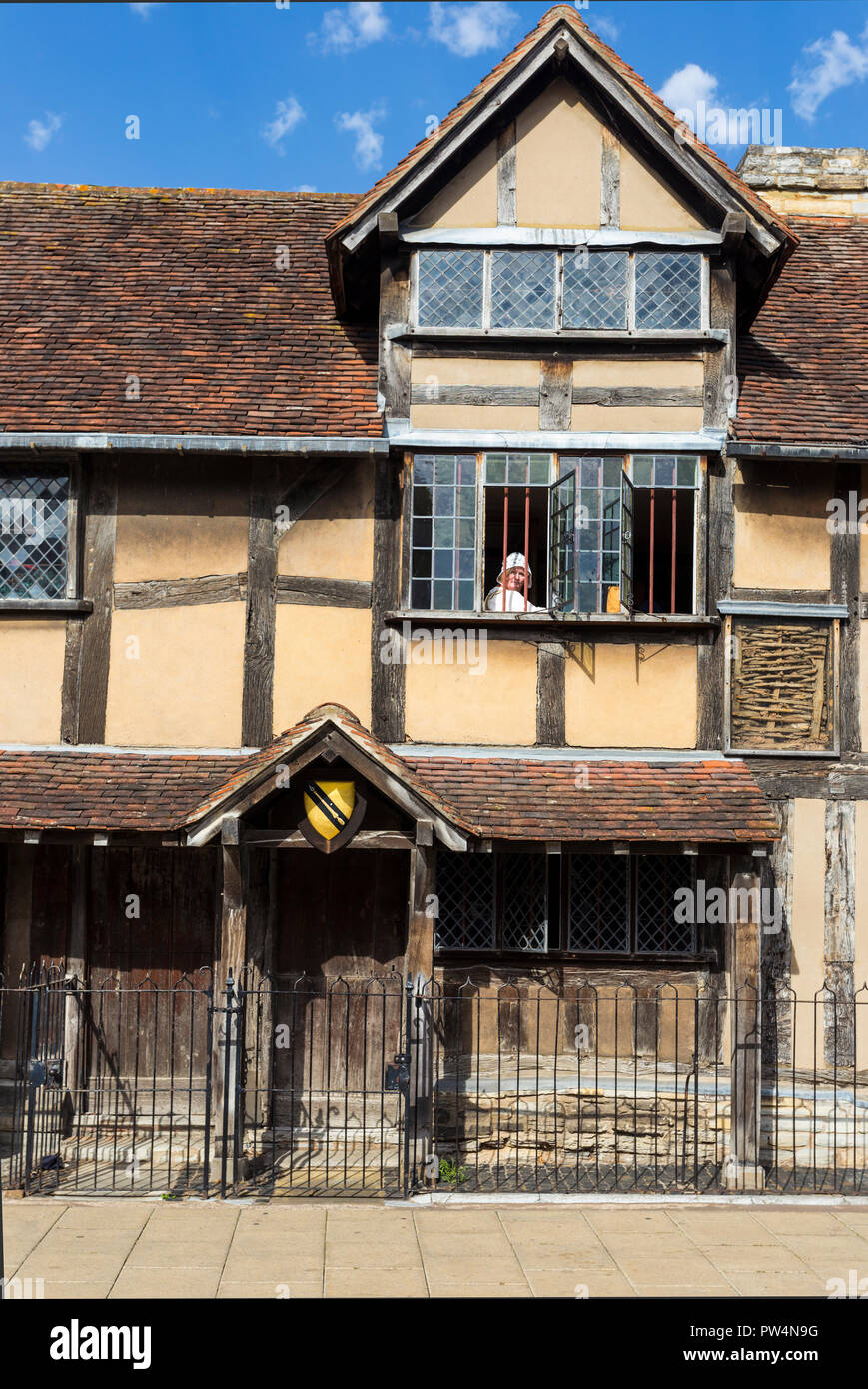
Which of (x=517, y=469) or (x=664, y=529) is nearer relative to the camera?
(x=517, y=469)

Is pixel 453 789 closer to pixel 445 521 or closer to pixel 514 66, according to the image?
pixel 445 521

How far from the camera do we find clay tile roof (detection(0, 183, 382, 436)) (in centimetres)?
1163

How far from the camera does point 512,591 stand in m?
11.7

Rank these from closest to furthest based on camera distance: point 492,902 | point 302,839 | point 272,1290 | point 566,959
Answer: point 272,1290 < point 302,839 < point 566,959 < point 492,902

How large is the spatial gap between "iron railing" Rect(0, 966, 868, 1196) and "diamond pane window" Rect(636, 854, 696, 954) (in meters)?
0.39

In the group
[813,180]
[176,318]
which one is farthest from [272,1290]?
[813,180]

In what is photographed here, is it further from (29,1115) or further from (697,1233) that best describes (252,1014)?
(697,1233)

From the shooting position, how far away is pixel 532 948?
37.2 ft

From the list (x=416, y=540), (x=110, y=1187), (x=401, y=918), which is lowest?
(x=110, y=1187)

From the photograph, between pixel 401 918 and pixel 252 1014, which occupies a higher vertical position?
pixel 401 918

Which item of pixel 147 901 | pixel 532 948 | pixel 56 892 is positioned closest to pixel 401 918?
pixel 532 948

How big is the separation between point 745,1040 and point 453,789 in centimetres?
303

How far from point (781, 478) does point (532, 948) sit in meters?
4.67

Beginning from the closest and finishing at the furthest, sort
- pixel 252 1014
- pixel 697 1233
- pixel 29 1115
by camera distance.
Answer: pixel 697 1233, pixel 29 1115, pixel 252 1014
